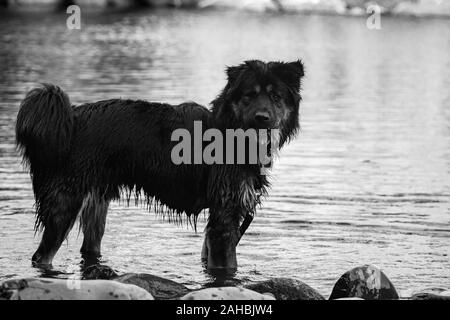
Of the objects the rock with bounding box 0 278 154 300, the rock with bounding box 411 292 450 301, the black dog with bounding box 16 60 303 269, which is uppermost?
the black dog with bounding box 16 60 303 269

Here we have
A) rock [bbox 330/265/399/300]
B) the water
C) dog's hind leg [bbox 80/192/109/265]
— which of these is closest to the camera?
rock [bbox 330/265/399/300]

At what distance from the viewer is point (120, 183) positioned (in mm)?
10391

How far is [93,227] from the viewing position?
10984 millimetres

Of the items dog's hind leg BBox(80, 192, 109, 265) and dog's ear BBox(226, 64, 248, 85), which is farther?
dog's hind leg BBox(80, 192, 109, 265)

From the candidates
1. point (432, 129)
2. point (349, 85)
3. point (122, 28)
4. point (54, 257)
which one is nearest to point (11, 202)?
point (54, 257)

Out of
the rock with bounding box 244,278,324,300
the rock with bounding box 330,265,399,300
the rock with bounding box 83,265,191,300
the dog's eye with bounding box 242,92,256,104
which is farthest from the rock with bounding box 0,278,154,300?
the dog's eye with bounding box 242,92,256,104

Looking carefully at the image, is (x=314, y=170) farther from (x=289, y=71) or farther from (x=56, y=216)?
(x=56, y=216)

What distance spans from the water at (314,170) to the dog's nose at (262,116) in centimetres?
158

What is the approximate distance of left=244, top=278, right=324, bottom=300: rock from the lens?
9.28 meters

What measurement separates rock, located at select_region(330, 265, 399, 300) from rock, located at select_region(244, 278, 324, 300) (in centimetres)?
23

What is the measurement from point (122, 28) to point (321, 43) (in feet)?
47.9

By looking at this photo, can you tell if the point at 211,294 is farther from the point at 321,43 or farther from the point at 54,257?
the point at 321,43

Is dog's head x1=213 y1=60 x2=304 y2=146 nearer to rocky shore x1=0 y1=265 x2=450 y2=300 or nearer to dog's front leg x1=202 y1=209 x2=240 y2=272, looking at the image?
dog's front leg x1=202 y1=209 x2=240 y2=272

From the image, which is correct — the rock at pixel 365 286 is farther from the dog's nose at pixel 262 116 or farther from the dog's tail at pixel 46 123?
the dog's tail at pixel 46 123
